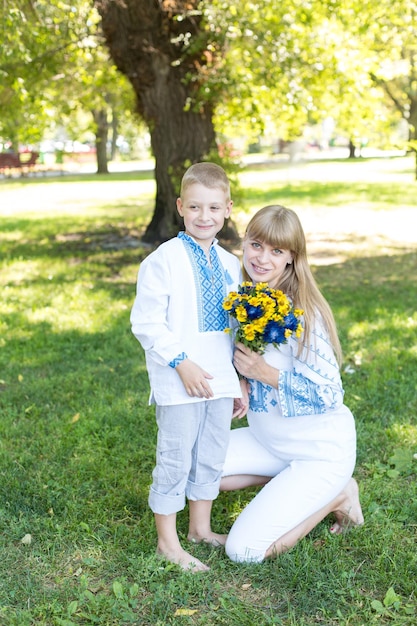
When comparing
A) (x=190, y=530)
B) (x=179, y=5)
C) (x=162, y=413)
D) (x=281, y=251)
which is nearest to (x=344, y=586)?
(x=190, y=530)

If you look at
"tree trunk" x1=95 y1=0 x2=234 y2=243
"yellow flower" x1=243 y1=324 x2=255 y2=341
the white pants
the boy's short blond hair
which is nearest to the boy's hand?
"yellow flower" x1=243 y1=324 x2=255 y2=341

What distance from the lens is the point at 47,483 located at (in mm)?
3596

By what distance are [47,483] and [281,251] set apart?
1706mm

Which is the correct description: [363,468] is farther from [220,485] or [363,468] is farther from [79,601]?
[79,601]

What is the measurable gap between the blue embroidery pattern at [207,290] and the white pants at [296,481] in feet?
1.90

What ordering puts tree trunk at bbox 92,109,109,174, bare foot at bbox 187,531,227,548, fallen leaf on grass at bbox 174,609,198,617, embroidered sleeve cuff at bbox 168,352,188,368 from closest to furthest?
fallen leaf on grass at bbox 174,609,198,617 → embroidered sleeve cuff at bbox 168,352,188,368 → bare foot at bbox 187,531,227,548 → tree trunk at bbox 92,109,109,174

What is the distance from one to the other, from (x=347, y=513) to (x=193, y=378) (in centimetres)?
Result: 103

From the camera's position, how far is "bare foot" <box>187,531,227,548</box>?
3.10 m

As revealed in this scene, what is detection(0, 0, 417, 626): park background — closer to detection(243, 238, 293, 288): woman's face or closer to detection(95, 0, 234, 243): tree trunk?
detection(95, 0, 234, 243): tree trunk

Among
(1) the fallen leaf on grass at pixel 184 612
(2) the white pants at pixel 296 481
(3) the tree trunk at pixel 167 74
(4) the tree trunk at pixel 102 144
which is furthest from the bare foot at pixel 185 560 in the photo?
(4) the tree trunk at pixel 102 144

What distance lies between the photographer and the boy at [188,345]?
2768mm

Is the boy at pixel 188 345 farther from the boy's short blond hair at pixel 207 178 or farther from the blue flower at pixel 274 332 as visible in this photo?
the blue flower at pixel 274 332

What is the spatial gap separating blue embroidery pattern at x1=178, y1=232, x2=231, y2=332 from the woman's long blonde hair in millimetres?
268

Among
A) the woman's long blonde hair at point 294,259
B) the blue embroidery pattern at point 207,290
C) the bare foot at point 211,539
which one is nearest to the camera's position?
the blue embroidery pattern at point 207,290
